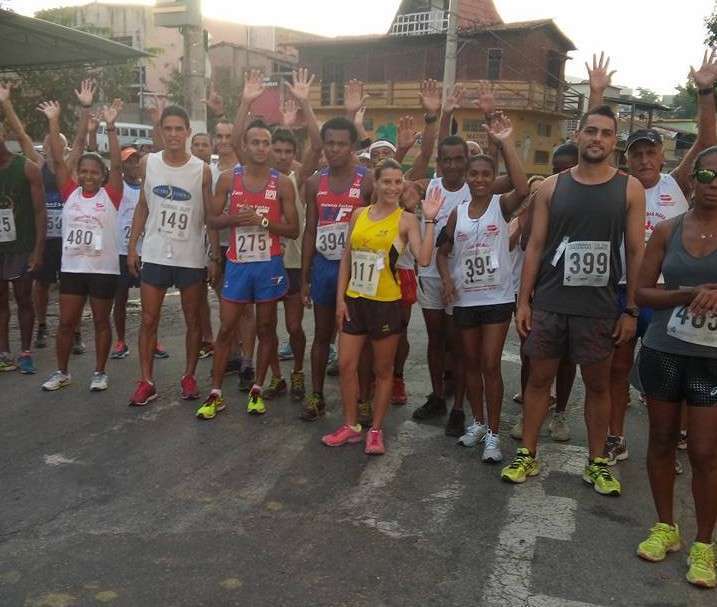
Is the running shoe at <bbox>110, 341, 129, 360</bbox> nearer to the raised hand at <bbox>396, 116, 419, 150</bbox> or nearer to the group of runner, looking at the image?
the group of runner

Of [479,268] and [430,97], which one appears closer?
[479,268]

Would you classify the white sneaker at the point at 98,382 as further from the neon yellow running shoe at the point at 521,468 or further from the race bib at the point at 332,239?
the neon yellow running shoe at the point at 521,468

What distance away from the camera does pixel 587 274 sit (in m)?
4.24

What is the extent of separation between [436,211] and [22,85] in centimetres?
1686

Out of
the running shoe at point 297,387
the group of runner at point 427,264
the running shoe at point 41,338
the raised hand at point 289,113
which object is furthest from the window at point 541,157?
the running shoe at point 297,387

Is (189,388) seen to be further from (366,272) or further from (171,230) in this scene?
(366,272)

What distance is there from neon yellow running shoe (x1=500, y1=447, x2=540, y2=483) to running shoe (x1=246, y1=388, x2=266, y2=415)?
194 cm

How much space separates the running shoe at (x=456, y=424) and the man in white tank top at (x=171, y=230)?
7.17 feet

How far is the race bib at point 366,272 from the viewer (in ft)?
16.1

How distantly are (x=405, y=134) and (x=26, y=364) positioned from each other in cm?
389

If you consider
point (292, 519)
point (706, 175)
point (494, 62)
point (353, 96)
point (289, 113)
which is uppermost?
point (494, 62)

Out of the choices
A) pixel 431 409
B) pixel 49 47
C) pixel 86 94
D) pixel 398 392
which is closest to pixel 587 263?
pixel 431 409

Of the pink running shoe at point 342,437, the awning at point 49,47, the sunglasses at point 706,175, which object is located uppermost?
the awning at point 49,47

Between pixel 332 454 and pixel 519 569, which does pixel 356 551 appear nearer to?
pixel 519 569
